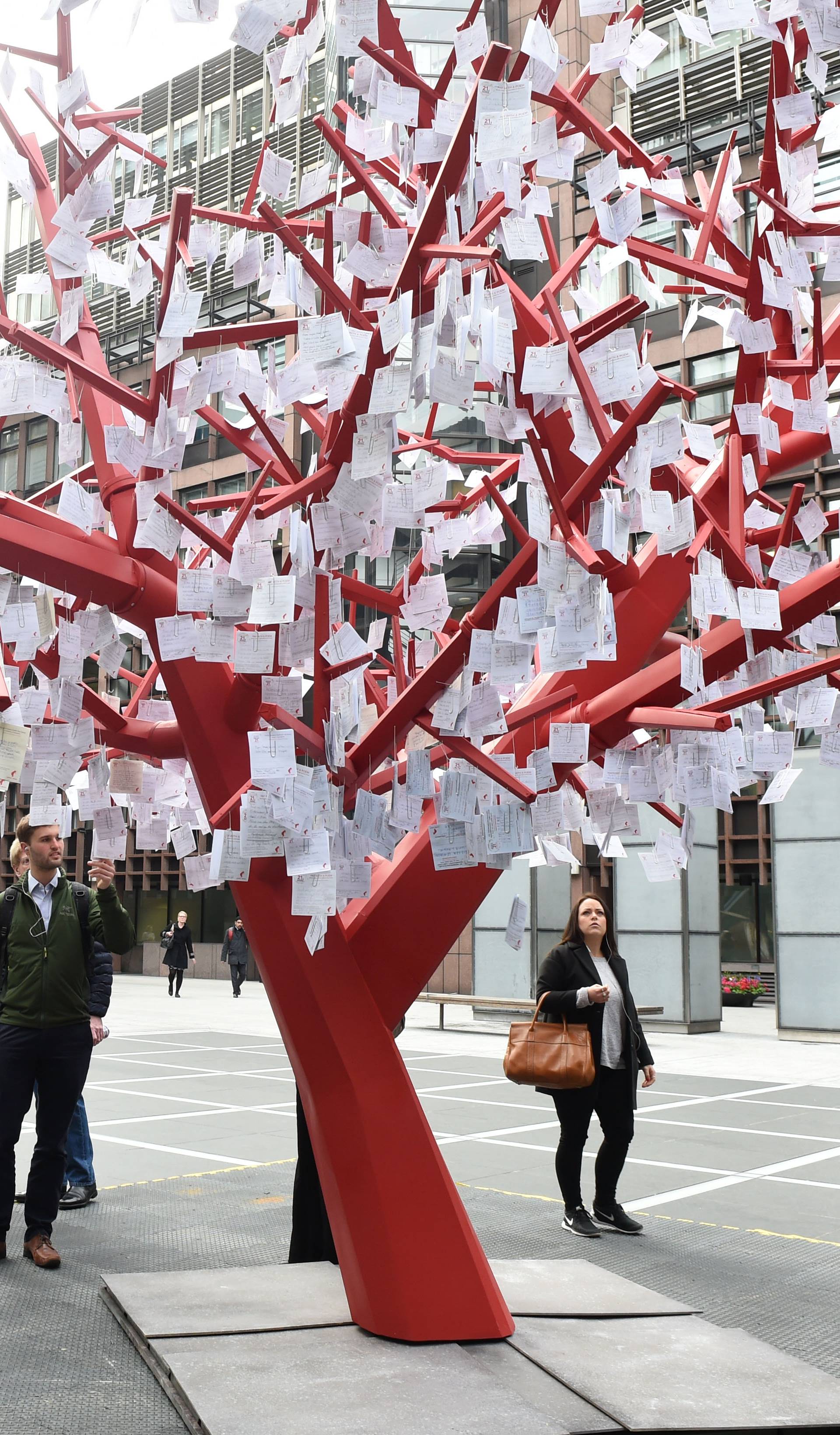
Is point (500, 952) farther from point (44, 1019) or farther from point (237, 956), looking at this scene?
point (44, 1019)

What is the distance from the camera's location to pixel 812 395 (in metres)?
3.90

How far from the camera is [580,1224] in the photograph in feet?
20.5

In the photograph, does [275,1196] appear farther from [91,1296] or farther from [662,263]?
[662,263]

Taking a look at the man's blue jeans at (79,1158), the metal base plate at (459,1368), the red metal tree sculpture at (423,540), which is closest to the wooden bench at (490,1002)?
the man's blue jeans at (79,1158)

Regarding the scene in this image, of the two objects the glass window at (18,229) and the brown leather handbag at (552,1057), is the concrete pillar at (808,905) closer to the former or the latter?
the brown leather handbag at (552,1057)

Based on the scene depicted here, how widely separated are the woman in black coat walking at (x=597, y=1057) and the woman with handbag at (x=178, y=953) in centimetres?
1975

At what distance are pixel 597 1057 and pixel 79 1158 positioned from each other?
115 inches

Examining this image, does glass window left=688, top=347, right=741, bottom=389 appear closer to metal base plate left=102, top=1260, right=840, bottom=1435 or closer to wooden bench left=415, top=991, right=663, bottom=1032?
wooden bench left=415, top=991, right=663, bottom=1032

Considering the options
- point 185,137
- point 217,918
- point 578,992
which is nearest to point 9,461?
point 185,137

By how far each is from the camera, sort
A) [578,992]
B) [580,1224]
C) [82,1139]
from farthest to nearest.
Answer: [82,1139] → [580,1224] → [578,992]

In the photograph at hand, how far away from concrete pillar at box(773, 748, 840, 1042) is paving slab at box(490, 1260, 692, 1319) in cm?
1194

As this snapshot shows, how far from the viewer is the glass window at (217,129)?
1154 inches

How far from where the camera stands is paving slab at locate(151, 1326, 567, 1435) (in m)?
3.47

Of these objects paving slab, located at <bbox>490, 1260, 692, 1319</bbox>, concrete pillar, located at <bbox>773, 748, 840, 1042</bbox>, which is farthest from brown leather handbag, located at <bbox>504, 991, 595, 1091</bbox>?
concrete pillar, located at <bbox>773, 748, 840, 1042</bbox>
